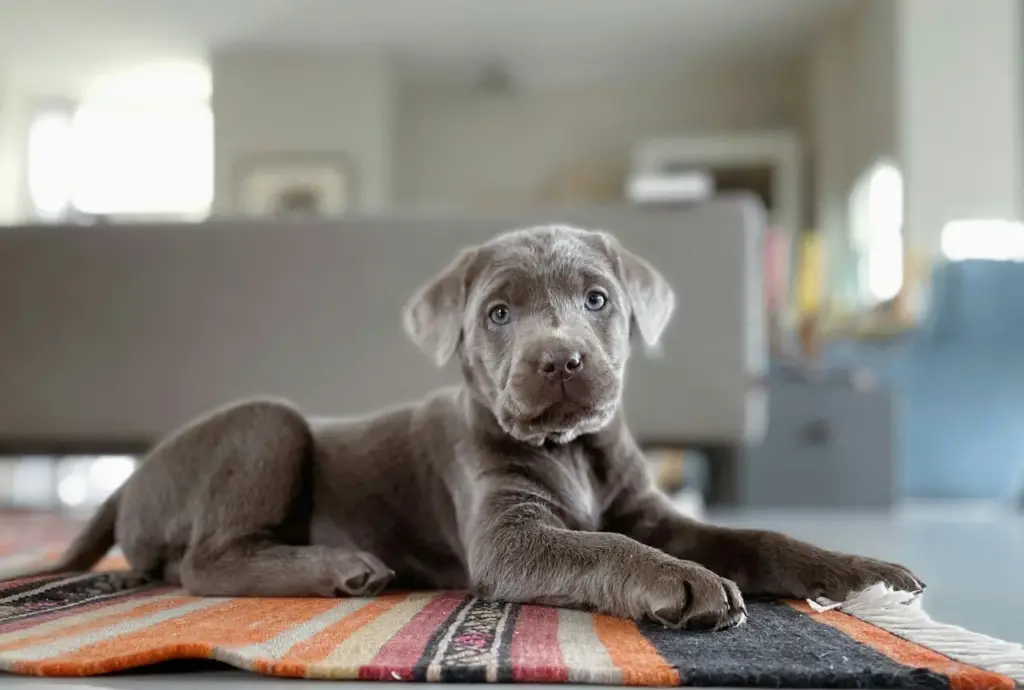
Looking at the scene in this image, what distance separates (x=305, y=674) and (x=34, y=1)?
467 cm

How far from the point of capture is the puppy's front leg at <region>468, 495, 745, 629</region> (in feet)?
3.46

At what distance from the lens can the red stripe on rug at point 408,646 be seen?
2.96ft

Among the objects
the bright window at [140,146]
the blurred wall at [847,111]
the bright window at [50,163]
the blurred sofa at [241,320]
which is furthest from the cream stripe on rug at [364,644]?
the bright window at [140,146]

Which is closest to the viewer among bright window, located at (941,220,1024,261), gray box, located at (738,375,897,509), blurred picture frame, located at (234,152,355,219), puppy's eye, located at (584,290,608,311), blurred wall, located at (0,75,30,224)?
puppy's eye, located at (584,290,608,311)

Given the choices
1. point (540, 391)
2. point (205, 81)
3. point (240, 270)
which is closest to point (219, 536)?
point (540, 391)

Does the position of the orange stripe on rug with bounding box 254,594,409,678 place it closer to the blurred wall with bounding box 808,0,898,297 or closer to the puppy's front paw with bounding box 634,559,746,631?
the puppy's front paw with bounding box 634,559,746,631

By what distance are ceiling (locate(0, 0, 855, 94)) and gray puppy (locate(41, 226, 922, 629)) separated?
5.72 metres

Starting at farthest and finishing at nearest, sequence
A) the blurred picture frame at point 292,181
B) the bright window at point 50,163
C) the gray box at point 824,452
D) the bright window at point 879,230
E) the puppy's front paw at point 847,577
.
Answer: the blurred picture frame at point 292,181 < the bright window at point 50,163 < the bright window at point 879,230 < the gray box at point 824,452 < the puppy's front paw at point 847,577

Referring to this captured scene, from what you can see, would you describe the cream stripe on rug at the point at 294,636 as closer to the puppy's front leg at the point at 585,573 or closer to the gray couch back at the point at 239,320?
the puppy's front leg at the point at 585,573

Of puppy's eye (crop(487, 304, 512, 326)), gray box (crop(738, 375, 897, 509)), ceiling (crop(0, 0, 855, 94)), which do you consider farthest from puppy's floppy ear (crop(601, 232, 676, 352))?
ceiling (crop(0, 0, 855, 94))

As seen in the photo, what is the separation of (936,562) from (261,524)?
1.44 metres

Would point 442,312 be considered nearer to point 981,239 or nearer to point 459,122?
point 981,239

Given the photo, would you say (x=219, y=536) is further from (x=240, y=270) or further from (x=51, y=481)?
(x=51, y=481)

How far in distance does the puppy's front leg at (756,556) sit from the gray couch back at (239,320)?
109cm
